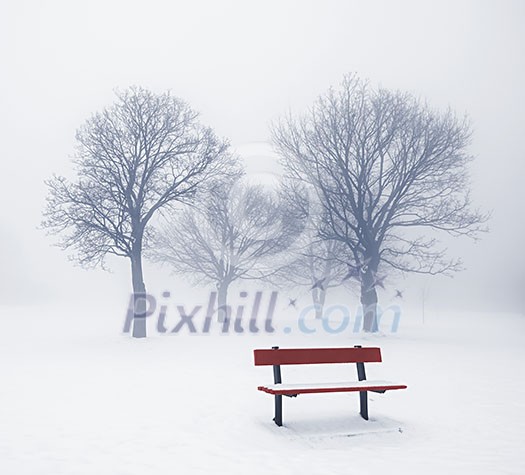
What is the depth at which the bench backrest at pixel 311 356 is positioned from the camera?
25.0 feet

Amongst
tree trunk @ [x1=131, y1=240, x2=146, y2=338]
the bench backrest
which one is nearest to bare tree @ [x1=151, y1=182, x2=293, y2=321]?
tree trunk @ [x1=131, y1=240, x2=146, y2=338]

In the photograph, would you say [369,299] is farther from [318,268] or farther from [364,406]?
[364,406]

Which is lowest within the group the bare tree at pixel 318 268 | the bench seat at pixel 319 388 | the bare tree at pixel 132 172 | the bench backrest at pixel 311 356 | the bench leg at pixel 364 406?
the bench leg at pixel 364 406

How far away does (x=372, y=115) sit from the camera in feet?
83.0

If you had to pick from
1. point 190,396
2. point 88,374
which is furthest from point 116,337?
point 190,396

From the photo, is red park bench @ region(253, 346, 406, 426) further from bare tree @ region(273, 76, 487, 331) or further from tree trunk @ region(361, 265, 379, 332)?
tree trunk @ region(361, 265, 379, 332)

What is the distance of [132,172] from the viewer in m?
23.5

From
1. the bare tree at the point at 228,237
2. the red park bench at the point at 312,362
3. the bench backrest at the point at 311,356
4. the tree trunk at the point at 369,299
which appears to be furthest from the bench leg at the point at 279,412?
the bare tree at the point at 228,237

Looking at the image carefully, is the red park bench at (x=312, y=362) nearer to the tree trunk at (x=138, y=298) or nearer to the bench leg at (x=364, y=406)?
the bench leg at (x=364, y=406)

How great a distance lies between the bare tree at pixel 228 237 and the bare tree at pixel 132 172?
19.4 feet

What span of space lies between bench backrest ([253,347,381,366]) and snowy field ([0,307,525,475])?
0.94 meters

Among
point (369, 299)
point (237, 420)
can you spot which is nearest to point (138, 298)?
point (369, 299)

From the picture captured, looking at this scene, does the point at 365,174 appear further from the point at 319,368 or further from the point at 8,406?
the point at 8,406

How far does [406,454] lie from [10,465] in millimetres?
4714
